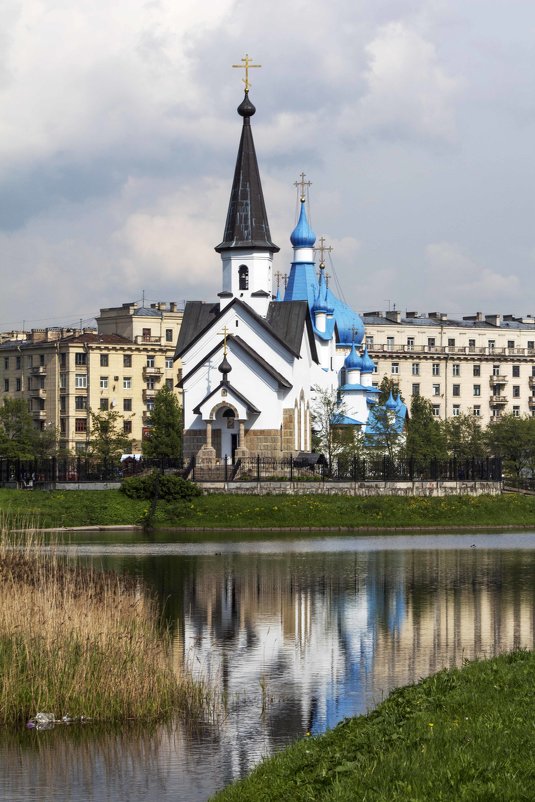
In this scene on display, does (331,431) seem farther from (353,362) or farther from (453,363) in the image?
(453,363)

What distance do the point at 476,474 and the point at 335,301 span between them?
111 ft

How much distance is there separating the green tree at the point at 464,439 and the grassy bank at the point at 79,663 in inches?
3220

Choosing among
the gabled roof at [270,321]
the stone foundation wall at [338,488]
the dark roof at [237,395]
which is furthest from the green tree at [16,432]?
the stone foundation wall at [338,488]

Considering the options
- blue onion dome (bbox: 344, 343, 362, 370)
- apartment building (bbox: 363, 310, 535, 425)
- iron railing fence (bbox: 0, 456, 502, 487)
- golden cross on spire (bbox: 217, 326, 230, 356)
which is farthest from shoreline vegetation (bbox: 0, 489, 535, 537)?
apartment building (bbox: 363, 310, 535, 425)

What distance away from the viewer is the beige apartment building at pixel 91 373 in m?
124

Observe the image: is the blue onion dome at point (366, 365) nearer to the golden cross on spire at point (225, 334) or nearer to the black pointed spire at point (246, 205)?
the black pointed spire at point (246, 205)

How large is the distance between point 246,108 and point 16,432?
112 ft

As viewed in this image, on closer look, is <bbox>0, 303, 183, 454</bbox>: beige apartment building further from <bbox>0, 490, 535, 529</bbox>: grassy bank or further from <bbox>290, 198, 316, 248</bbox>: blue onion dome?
<bbox>0, 490, 535, 529</bbox>: grassy bank

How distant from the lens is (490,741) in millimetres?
12867

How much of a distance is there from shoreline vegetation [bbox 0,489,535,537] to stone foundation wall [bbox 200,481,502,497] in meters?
1.00

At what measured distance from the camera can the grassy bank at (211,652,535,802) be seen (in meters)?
11.6

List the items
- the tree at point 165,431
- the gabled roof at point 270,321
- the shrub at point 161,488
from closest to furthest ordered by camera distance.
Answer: the shrub at point 161,488
the gabled roof at point 270,321
the tree at point 165,431

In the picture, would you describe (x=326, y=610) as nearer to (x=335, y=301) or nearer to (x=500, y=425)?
(x=335, y=301)

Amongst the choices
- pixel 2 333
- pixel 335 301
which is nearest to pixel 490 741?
pixel 335 301
